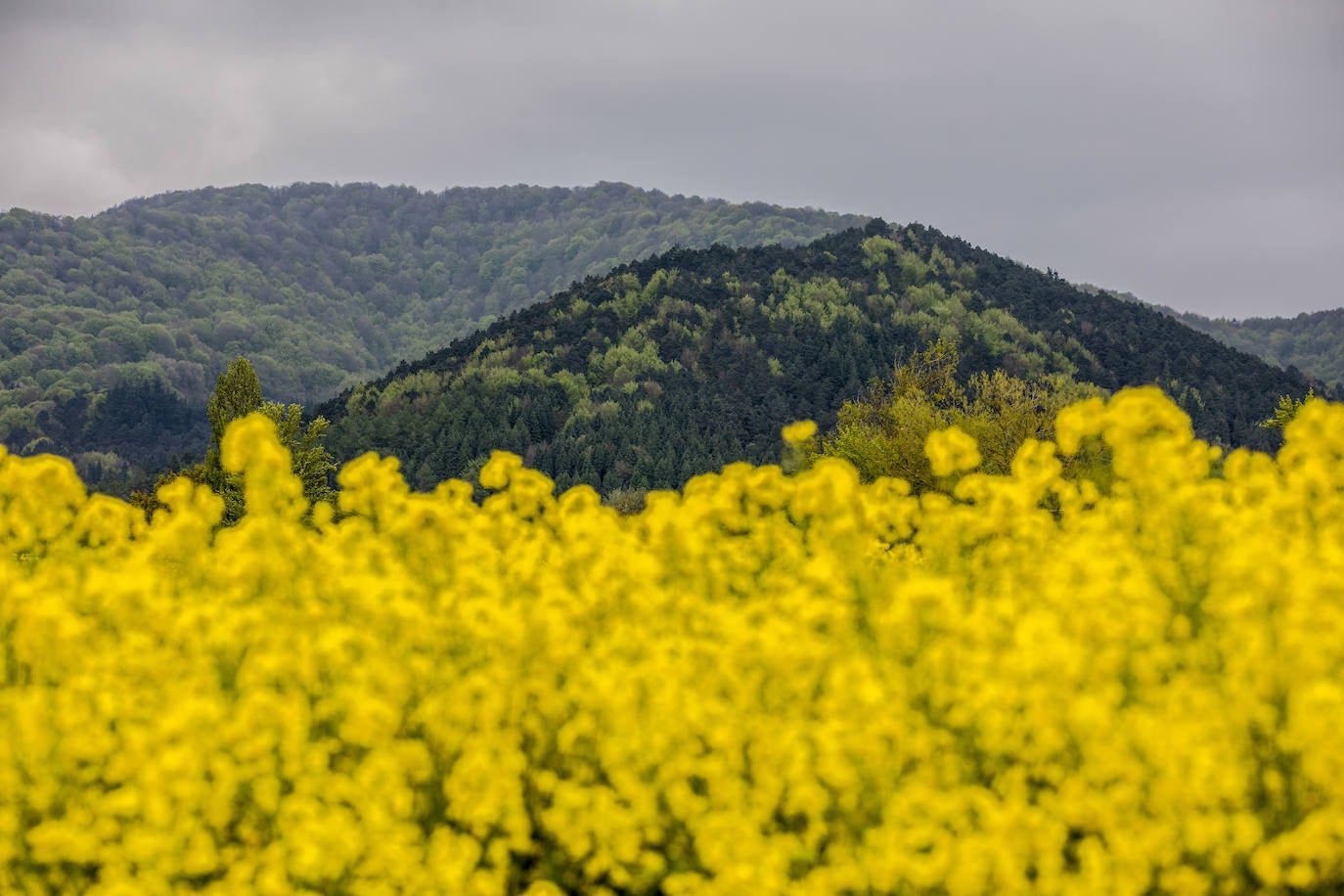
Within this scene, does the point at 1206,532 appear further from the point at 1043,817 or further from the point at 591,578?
the point at 591,578

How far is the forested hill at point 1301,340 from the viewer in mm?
167000

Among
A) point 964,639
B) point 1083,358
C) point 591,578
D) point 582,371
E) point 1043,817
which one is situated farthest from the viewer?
point 1083,358

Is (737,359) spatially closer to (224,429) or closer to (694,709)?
(224,429)

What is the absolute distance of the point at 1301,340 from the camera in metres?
183

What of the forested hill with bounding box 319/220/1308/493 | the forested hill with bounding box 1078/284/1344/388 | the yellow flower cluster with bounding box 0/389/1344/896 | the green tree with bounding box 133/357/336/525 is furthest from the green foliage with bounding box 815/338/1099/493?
the forested hill with bounding box 1078/284/1344/388

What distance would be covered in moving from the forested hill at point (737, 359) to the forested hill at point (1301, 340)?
238ft

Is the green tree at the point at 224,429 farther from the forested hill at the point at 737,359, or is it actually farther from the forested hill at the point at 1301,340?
the forested hill at the point at 1301,340

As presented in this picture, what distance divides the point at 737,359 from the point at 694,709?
83.6 m

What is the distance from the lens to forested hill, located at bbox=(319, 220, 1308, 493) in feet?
241

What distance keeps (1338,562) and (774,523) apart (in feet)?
15.3

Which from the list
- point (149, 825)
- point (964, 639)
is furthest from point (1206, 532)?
point (149, 825)

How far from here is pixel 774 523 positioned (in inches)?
425

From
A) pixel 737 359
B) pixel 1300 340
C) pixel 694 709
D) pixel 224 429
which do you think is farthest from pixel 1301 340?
pixel 694 709

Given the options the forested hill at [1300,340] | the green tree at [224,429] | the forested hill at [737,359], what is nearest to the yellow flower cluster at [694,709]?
the green tree at [224,429]
